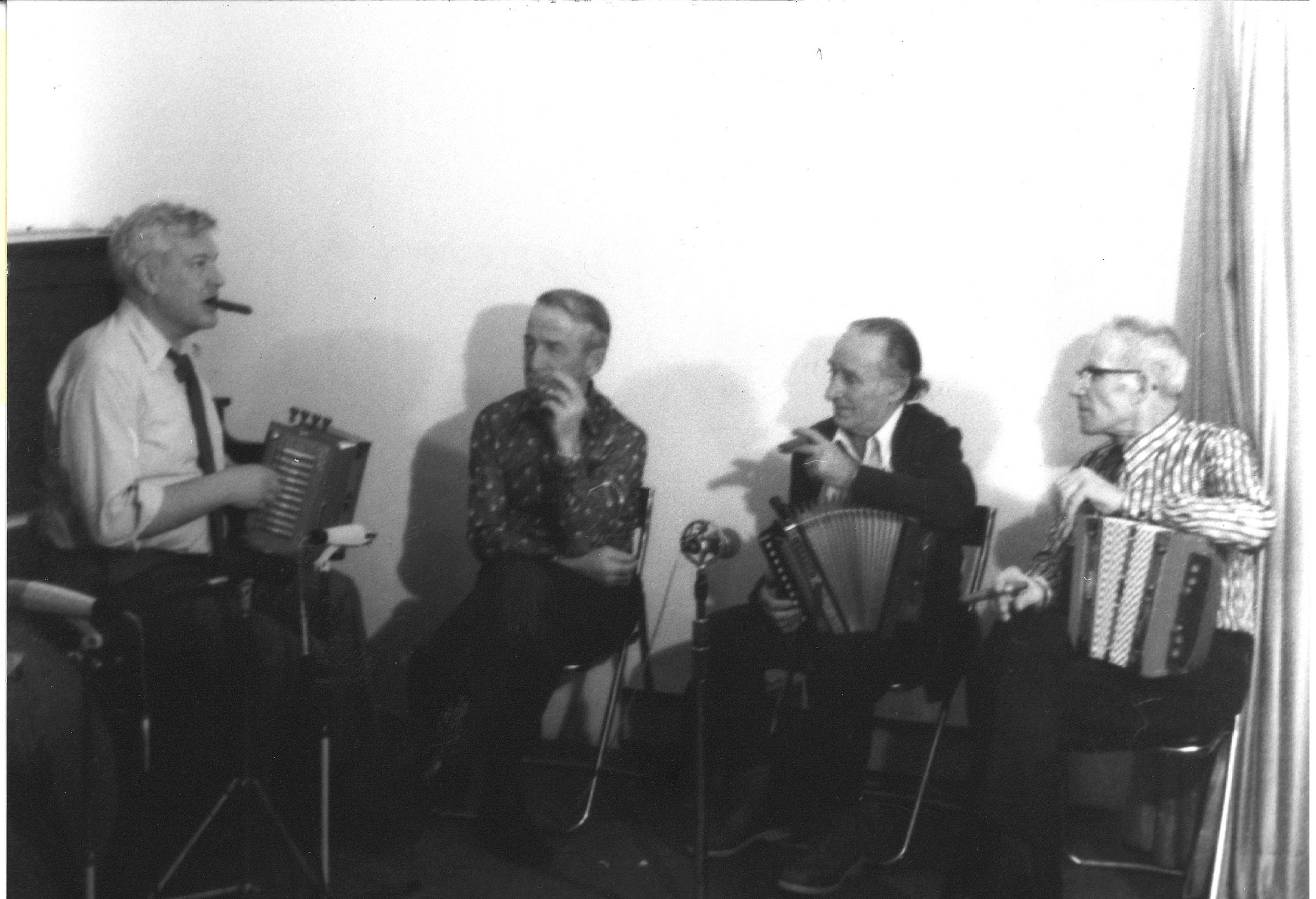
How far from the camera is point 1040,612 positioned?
2578mm

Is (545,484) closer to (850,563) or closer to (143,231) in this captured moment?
(850,563)

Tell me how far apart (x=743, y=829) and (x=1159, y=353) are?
1315 millimetres

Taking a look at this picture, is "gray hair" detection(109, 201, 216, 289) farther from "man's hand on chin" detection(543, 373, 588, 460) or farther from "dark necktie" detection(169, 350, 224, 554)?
"man's hand on chin" detection(543, 373, 588, 460)

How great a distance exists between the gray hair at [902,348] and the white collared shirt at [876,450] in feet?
0.18

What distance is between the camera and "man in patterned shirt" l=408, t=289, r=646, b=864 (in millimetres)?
2795

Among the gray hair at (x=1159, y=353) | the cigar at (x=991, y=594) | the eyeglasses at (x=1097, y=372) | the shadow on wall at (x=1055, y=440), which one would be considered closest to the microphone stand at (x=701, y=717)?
the cigar at (x=991, y=594)

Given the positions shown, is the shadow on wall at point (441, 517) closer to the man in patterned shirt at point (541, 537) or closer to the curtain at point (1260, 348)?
the man in patterned shirt at point (541, 537)

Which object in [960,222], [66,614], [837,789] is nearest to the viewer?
[66,614]

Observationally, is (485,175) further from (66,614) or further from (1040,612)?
(1040,612)

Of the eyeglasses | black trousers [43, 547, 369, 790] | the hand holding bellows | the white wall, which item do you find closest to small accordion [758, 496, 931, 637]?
the hand holding bellows

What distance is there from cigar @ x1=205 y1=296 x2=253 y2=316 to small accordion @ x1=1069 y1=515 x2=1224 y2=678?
179 centimetres

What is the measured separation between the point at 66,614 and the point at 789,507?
1457 mm

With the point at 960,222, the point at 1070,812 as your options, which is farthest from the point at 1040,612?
the point at 960,222

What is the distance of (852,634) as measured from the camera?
2.70 m
